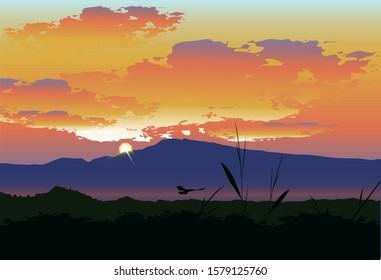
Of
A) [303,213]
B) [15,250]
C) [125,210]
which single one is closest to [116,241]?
[125,210]

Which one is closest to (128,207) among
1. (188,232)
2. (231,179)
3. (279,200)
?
(188,232)

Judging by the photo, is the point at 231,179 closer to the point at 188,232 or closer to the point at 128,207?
the point at 188,232

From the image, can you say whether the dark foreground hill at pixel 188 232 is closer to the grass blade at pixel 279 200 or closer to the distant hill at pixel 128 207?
the distant hill at pixel 128 207

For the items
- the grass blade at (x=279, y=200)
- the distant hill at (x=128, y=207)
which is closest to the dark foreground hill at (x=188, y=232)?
the distant hill at (x=128, y=207)

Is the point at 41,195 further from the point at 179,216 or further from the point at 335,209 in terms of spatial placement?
the point at 335,209

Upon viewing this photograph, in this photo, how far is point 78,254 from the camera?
34.4 ft

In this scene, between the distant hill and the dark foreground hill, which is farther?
the distant hill

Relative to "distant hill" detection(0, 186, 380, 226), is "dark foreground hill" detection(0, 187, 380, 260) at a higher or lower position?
lower

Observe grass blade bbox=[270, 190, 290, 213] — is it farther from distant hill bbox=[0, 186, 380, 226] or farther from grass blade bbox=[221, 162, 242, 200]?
grass blade bbox=[221, 162, 242, 200]

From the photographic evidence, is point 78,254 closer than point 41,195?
Yes

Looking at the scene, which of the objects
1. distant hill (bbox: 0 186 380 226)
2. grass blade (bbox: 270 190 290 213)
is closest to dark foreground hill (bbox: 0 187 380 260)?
distant hill (bbox: 0 186 380 226)

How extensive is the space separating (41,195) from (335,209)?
506 cm
